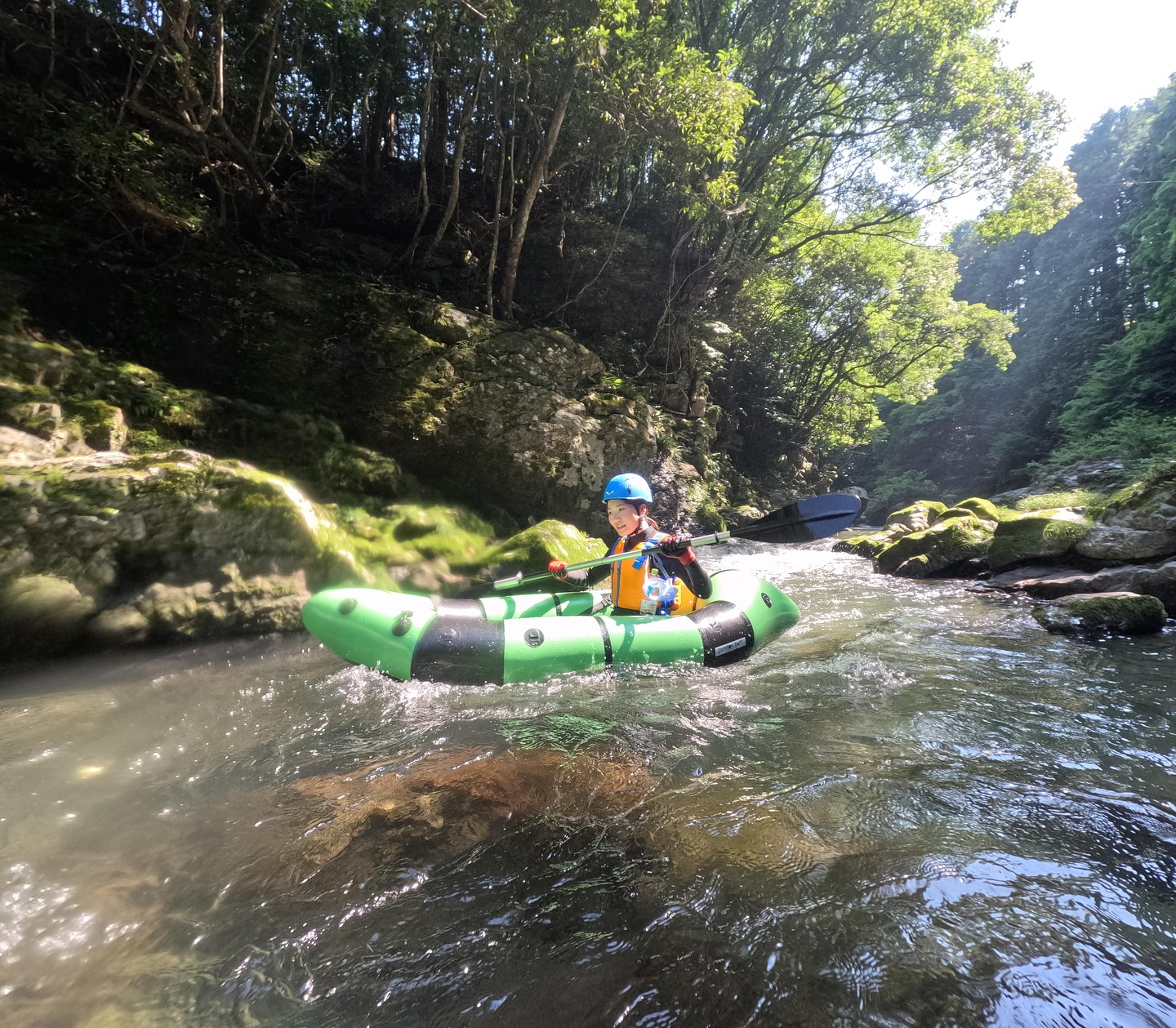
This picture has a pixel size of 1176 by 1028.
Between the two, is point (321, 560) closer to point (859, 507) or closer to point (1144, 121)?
point (859, 507)

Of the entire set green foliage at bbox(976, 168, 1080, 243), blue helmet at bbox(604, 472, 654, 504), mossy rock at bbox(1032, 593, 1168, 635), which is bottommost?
mossy rock at bbox(1032, 593, 1168, 635)

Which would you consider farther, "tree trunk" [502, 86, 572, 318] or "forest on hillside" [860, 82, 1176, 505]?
"forest on hillside" [860, 82, 1176, 505]

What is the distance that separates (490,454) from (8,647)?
502 centimetres

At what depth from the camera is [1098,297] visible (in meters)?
22.4

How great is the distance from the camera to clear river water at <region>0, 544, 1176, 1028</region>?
1405mm

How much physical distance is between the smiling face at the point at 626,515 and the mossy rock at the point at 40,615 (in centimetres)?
367

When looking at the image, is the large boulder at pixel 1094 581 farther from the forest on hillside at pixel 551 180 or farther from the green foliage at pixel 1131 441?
the green foliage at pixel 1131 441

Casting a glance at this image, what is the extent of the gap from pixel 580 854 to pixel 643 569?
275cm

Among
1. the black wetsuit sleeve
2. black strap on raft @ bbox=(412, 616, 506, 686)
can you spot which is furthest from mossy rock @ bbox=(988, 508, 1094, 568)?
black strap on raft @ bbox=(412, 616, 506, 686)

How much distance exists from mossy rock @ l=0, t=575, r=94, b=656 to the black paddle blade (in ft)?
16.5

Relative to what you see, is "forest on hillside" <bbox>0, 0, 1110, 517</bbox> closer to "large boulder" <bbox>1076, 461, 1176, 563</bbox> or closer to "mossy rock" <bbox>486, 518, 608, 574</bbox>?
"mossy rock" <bbox>486, 518, 608, 574</bbox>

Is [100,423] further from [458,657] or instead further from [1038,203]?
[1038,203]

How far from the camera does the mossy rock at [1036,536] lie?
660cm

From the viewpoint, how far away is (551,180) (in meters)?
11.6
